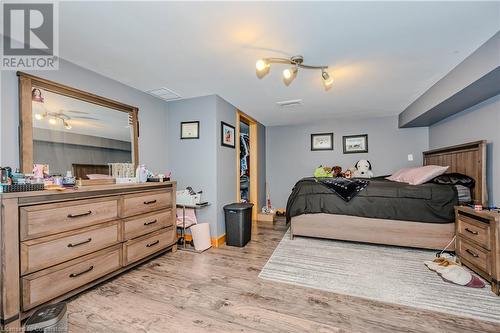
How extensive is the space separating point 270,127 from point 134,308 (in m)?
4.55

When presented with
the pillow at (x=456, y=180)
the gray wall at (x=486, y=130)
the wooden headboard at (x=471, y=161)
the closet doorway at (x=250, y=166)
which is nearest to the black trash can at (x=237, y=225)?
the closet doorway at (x=250, y=166)

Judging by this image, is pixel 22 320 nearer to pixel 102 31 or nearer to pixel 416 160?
pixel 102 31

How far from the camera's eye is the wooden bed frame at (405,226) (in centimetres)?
262

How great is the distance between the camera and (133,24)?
162cm

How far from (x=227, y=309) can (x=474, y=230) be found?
98.8 inches

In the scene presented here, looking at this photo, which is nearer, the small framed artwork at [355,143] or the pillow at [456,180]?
the pillow at [456,180]

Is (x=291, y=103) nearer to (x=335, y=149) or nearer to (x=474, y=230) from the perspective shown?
(x=335, y=149)

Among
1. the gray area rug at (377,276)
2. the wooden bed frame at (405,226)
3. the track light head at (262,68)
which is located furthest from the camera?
the wooden bed frame at (405,226)

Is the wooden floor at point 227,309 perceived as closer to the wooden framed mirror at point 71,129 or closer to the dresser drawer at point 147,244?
the dresser drawer at point 147,244

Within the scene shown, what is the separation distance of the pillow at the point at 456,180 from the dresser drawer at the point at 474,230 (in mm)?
577

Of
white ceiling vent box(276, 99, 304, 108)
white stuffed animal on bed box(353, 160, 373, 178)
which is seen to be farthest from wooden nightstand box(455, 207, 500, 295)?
white ceiling vent box(276, 99, 304, 108)

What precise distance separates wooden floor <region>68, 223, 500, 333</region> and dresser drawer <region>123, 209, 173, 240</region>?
0.43 metres

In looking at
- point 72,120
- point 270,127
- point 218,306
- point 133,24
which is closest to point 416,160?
point 270,127

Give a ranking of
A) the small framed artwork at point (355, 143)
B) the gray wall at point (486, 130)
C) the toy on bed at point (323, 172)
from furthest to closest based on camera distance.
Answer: the small framed artwork at point (355, 143) → the toy on bed at point (323, 172) → the gray wall at point (486, 130)
